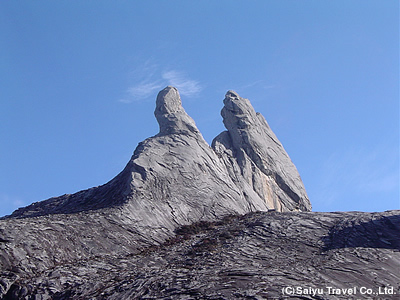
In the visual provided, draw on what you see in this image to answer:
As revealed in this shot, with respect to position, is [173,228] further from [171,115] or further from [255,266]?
[171,115]

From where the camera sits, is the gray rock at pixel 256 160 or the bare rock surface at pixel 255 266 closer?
the bare rock surface at pixel 255 266

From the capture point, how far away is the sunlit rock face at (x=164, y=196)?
32.8 meters

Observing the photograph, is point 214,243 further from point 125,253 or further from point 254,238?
point 125,253

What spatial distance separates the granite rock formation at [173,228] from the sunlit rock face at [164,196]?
10 cm

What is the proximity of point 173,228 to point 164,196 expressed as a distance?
11.8 ft

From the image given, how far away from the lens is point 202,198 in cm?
4497

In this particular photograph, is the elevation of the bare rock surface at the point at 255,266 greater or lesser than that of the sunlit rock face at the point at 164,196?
lesser

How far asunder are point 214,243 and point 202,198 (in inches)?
458

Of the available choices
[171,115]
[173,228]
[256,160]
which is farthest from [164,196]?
[256,160]

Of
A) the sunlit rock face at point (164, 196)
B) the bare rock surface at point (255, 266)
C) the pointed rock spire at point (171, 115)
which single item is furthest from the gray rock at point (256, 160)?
the bare rock surface at point (255, 266)

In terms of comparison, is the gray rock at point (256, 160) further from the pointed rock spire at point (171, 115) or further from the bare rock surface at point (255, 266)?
the bare rock surface at point (255, 266)

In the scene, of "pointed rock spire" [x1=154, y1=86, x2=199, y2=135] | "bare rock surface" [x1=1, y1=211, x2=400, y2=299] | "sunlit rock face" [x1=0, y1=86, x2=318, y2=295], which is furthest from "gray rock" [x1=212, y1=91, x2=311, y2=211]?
"bare rock surface" [x1=1, y1=211, x2=400, y2=299]

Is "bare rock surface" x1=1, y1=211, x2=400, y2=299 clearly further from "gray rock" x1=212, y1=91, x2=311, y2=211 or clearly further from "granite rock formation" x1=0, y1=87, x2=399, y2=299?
"gray rock" x1=212, y1=91, x2=311, y2=211

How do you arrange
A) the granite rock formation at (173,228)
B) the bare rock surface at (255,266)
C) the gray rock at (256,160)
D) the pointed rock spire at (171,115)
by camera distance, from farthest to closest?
the gray rock at (256,160) < the pointed rock spire at (171,115) < the granite rock formation at (173,228) < the bare rock surface at (255,266)
